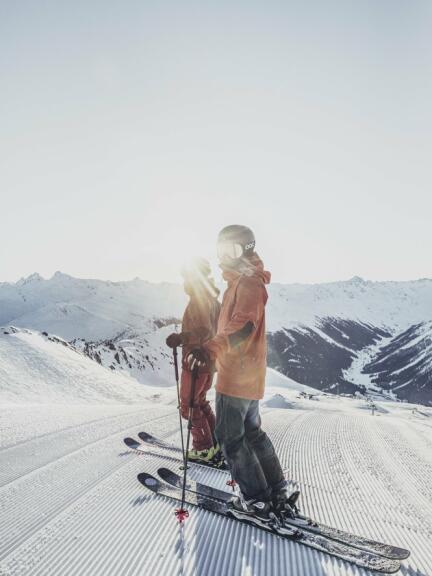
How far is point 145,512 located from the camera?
301 centimetres

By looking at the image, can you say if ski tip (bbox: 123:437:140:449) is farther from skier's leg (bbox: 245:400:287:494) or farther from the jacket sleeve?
the jacket sleeve

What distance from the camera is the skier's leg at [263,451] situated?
3.20 m

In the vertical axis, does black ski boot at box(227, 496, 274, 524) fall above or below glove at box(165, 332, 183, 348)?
below

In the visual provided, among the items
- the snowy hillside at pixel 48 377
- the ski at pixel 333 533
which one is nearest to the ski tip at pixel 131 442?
the ski at pixel 333 533

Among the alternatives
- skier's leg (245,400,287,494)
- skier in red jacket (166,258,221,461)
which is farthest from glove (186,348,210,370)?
skier in red jacket (166,258,221,461)

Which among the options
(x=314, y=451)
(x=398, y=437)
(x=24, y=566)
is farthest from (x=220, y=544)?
(x=398, y=437)

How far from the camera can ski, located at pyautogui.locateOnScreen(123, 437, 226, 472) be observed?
172 inches

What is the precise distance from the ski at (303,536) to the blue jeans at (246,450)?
0.22 metres

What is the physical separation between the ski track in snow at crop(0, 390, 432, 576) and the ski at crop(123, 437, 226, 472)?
142 millimetres

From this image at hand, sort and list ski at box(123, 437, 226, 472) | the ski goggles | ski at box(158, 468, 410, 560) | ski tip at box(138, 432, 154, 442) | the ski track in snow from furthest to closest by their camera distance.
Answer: ski tip at box(138, 432, 154, 442) < ski at box(123, 437, 226, 472) < the ski goggles < ski at box(158, 468, 410, 560) < the ski track in snow

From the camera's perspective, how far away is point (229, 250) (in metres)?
3.38

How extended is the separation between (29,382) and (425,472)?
14.5 m

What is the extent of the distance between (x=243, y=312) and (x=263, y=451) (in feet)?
4.07

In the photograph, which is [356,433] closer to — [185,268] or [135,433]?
[135,433]
